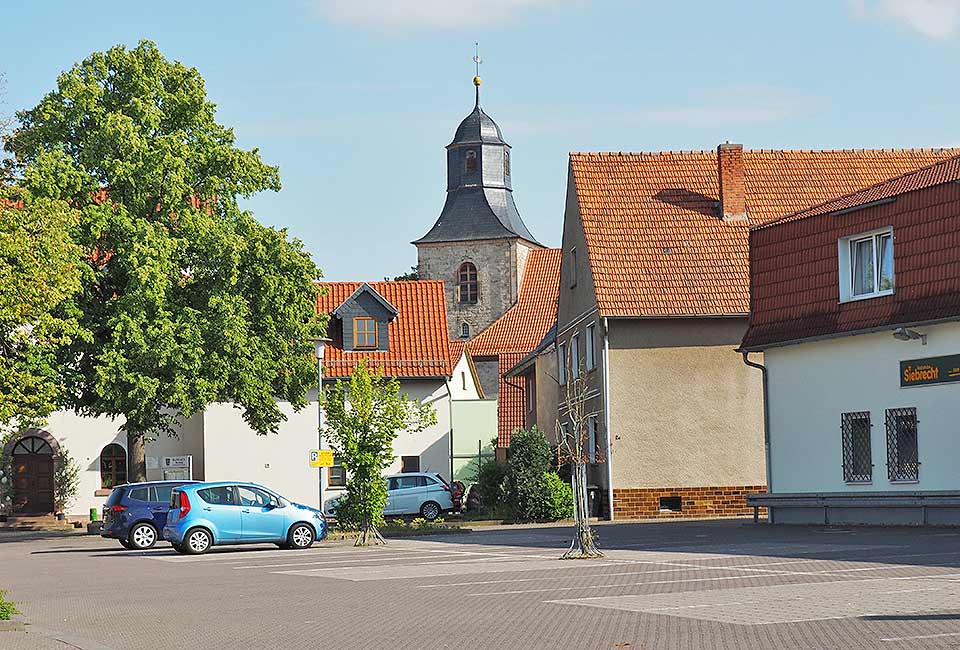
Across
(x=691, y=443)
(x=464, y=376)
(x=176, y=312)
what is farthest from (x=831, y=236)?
(x=464, y=376)

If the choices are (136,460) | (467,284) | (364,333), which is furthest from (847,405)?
(467,284)

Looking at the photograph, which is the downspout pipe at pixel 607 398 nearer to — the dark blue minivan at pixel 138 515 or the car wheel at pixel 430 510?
the car wheel at pixel 430 510

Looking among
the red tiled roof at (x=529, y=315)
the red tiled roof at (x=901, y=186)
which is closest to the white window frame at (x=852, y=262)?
the red tiled roof at (x=901, y=186)

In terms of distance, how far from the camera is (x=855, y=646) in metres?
10.2

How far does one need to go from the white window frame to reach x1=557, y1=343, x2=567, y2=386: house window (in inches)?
648

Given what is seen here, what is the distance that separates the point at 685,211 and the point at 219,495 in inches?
674

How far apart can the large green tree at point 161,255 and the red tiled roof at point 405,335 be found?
10.0 meters

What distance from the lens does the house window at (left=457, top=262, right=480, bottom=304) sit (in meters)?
87.3

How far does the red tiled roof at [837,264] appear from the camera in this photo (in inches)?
1039

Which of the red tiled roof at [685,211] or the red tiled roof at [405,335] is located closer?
the red tiled roof at [685,211]

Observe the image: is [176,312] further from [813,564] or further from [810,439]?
[813,564]

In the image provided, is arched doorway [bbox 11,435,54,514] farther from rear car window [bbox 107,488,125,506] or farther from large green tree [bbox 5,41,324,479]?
rear car window [bbox 107,488,125,506]

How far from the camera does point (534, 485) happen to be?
3719 centimetres

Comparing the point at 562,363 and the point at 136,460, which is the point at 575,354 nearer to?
the point at 562,363
